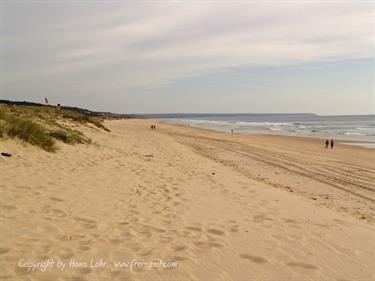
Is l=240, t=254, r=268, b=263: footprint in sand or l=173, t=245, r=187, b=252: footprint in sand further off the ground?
l=173, t=245, r=187, b=252: footprint in sand

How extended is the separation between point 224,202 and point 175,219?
1833mm

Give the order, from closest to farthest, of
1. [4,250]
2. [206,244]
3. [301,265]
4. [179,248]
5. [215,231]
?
1. [4,250]
2. [301,265]
3. [179,248]
4. [206,244]
5. [215,231]

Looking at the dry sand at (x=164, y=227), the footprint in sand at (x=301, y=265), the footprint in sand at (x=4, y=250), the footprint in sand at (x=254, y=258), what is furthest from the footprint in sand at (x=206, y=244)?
the footprint in sand at (x=4, y=250)

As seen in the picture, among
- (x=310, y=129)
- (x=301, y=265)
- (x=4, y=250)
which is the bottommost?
(x=310, y=129)

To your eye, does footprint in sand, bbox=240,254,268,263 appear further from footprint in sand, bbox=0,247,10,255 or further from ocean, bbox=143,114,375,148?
ocean, bbox=143,114,375,148

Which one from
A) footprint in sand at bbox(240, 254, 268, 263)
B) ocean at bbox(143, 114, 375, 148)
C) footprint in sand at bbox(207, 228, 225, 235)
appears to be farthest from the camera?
ocean at bbox(143, 114, 375, 148)

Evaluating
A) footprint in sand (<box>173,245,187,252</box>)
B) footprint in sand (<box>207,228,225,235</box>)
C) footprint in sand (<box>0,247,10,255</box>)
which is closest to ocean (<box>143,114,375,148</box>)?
footprint in sand (<box>207,228,225,235</box>)

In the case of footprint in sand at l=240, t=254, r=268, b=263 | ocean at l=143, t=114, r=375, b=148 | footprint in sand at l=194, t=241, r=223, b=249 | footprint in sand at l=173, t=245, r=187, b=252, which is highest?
footprint in sand at l=173, t=245, r=187, b=252

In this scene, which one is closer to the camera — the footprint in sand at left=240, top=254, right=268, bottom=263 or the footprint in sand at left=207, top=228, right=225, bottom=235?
the footprint in sand at left=240, top=254, right=268, bottom=263

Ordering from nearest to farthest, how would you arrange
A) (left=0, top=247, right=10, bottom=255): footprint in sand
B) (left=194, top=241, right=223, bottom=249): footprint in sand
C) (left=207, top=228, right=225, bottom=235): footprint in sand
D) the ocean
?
(left=0, top=247, right=10, bottom=255): footprint in sand → (left=194, top=241, right=223, bottom=249): footprint in sand → (left=207, top=228, right=225, bottom=235): footprint in sand → the ocean

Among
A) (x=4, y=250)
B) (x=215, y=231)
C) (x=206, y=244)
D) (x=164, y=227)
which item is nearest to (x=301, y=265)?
(x=206, y=244)

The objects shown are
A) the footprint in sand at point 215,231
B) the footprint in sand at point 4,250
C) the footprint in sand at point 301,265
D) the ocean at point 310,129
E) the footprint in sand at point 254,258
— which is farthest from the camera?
the ocean at point 310,129

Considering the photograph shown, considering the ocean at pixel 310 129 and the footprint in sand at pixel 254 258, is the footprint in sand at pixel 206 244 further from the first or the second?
the ocean at pixel 310 129

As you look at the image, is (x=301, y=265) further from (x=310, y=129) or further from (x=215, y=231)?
(x=310, y=129)
